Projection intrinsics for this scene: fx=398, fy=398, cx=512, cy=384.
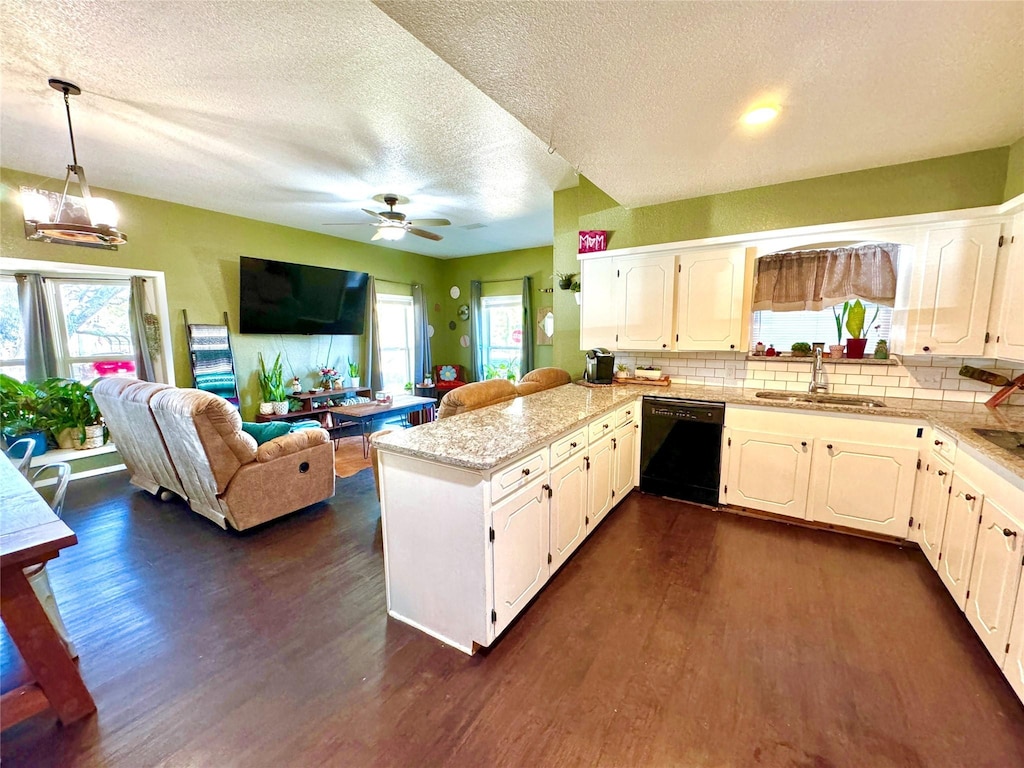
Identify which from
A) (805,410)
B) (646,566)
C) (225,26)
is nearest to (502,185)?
(225,26)

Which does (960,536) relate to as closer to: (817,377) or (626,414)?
(817,377)

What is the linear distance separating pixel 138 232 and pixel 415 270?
3625mm

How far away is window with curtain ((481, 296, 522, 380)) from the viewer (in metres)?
6.92

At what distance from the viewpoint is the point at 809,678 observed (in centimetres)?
160

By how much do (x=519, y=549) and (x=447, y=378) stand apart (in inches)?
216

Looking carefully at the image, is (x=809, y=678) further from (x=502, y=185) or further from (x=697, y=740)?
(x=502, y=185)

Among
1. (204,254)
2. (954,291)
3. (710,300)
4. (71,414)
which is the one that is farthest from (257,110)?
(954,291)

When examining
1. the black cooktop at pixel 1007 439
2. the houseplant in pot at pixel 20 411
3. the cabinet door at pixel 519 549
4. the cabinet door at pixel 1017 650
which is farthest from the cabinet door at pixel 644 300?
the houseplant in pot at pixel 20 411

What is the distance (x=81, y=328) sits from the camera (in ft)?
13.3

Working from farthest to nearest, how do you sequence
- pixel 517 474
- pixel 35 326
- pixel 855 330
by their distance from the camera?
pixel 35 326, pixel 855 330, pixel 517 474

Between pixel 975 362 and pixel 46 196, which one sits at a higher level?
pixel 46 196

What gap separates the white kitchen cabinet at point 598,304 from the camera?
3496mm

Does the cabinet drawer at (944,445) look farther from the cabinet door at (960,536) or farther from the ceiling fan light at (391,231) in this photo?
the ceiling fan light at (391,231)

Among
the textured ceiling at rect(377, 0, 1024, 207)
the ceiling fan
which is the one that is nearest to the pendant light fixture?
the ceiling fan
